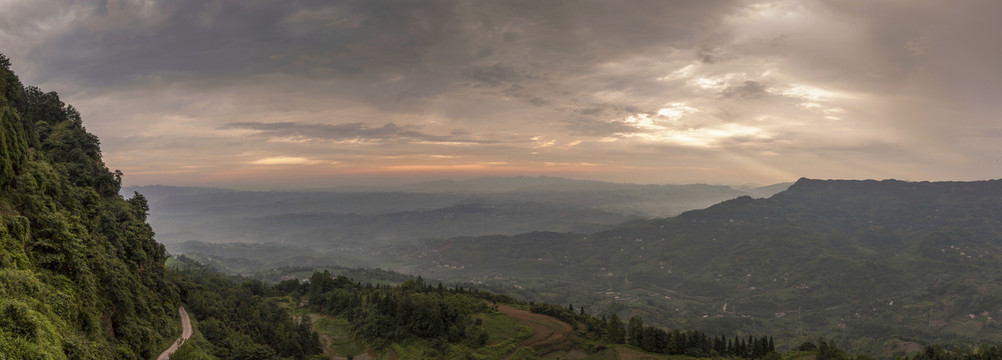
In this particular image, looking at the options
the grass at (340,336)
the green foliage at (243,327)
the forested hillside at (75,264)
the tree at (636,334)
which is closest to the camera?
the forested hillside at (75,264)

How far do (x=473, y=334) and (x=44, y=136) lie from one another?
89747 millimetres

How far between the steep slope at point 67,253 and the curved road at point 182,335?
5.17 feet

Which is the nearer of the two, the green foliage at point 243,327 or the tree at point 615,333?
the green foliage at point 243,327

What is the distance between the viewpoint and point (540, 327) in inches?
4744

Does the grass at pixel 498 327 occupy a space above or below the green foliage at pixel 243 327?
below

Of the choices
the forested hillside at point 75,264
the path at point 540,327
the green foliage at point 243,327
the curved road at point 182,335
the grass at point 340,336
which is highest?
the forested hillside at point 75,264

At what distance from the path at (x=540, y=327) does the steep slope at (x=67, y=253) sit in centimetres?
7788

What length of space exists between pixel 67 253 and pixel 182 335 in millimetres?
29240

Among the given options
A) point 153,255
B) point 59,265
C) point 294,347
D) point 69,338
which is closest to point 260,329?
point 294,347

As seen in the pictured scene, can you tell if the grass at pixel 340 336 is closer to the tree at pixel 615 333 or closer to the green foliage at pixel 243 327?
the green foliage at pixel 243 327

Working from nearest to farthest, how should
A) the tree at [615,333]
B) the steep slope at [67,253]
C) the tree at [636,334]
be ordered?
1. the steep slope at [67,253]
2. the tree at [636,334]
3. the tree at [615,333]

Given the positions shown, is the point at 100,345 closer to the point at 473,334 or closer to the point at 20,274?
the point at 20,274

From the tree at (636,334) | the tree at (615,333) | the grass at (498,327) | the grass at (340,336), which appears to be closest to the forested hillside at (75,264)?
the grass at (340,336)

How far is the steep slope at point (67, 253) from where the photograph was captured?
27.7 m
